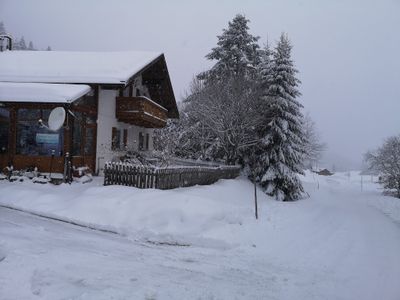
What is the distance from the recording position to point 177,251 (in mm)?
8734

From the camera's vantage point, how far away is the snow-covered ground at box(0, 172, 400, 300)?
6.08m

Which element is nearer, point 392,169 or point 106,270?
point 106,270

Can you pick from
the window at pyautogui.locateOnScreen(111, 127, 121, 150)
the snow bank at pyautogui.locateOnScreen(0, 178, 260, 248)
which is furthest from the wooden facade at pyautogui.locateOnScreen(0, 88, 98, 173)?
the snow bank at pyautogui.locateOnScreen(0, 178, 260, 248)

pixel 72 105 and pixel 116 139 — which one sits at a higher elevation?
pixel 72 105

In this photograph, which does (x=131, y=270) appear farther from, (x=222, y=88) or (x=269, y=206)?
(x=222, y=88)

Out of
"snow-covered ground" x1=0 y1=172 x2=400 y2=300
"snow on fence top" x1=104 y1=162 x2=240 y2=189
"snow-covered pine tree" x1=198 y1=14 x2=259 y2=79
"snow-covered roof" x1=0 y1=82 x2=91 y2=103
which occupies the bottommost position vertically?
"snow-covered ground" x1=0 y1=172 x2=400 y2=300

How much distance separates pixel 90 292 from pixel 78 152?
48.1 ft

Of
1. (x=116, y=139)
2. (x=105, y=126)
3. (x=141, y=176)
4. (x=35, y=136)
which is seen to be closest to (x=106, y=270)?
(x=141, y=176)

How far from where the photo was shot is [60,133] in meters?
18.3

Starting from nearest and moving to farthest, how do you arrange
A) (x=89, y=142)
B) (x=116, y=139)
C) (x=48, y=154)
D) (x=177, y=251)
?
(x=177, y=251) → (x=48, y=154) → (x=89, y=142) → (x=116, y=139)

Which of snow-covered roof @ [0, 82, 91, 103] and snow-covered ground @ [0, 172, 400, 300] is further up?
snow-covered roof @ [0, 82, 91, 103]

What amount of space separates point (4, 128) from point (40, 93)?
3.07 metres

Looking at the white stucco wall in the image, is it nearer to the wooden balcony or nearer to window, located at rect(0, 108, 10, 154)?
the wooden balcony

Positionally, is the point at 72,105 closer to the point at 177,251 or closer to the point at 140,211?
the point at 140,211
